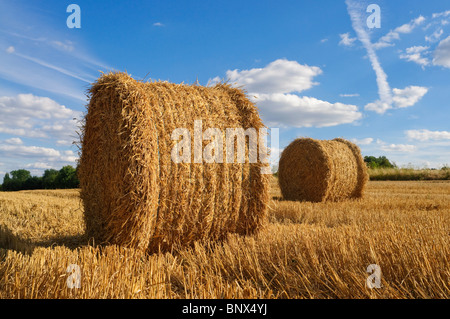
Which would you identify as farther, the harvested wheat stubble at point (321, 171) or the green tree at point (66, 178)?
the green tree at point (66, 178)

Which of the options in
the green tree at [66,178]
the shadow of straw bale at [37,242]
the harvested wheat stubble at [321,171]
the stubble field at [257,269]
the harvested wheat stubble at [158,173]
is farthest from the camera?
the green tree at [66,178]

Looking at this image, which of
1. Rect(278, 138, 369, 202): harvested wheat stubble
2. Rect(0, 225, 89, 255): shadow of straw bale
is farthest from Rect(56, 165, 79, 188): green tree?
Rect(0, 225, 89, 255): shadow of straw bale

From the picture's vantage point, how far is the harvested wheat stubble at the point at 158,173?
4.35 metres

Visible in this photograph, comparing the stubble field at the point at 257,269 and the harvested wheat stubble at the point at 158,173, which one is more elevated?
the harvested wheat stubble at the point at 158,173

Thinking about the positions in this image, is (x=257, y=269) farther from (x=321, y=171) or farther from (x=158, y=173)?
(x=321, y=171)

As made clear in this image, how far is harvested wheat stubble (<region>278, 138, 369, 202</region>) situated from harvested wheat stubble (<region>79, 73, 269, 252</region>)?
5.40m

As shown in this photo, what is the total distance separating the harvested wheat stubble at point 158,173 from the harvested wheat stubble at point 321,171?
213 inches

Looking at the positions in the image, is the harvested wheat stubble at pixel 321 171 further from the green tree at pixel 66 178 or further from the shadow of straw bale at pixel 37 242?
the green tree at pixel 66 178

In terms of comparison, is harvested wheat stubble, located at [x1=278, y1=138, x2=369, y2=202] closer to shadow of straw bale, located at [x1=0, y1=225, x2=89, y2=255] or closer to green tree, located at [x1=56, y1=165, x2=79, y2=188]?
shadow of straw bale, located at [x1=0, y1=225, x2=89, y2=255]

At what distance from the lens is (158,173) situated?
4.50 metres

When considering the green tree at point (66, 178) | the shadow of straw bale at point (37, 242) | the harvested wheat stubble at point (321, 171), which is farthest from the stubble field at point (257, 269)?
the green tree at point (66, 178)

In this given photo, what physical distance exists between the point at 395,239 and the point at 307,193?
660 centimetres

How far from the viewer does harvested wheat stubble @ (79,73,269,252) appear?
14.3ft

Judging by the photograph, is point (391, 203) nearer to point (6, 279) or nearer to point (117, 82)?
point (117, 82)
